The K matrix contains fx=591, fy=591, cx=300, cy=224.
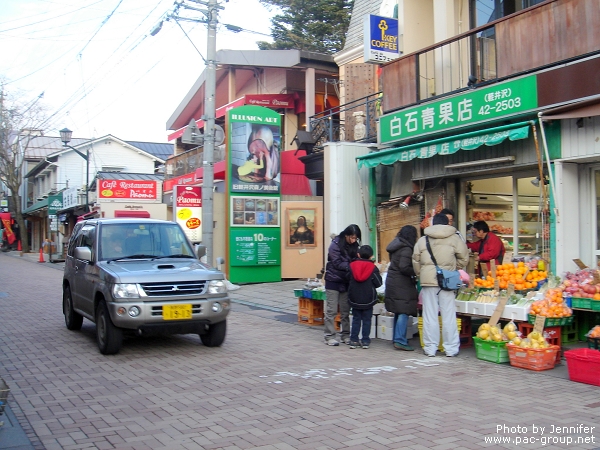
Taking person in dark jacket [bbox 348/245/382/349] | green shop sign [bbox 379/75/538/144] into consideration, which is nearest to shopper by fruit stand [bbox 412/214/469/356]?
person in dark jacket [bbox 348/245/382/349]

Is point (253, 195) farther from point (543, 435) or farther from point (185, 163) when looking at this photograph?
point (543, 435)

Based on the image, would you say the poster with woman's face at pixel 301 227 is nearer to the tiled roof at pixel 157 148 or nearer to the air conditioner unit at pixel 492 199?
the air conditioner unit at pixel 492 199

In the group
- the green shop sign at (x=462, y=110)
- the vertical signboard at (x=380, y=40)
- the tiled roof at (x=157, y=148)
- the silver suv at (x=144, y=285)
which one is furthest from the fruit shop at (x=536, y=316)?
the tiled roof at (x=157, y=148)

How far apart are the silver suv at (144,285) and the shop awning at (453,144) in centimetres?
455

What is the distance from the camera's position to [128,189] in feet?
102

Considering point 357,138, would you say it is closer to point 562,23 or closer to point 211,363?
point 562,23

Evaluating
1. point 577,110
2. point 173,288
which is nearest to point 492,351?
point 577,110

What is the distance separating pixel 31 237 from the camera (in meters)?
64.4

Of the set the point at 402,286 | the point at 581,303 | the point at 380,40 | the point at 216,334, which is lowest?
the point at 216,334

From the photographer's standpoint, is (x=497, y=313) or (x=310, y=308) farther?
(x=310, y=308)

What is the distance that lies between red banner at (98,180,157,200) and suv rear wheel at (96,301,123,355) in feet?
75.3

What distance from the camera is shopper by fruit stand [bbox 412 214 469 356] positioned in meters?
8.38

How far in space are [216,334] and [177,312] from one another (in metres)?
1.04

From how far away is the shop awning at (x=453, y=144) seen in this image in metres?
9.08
